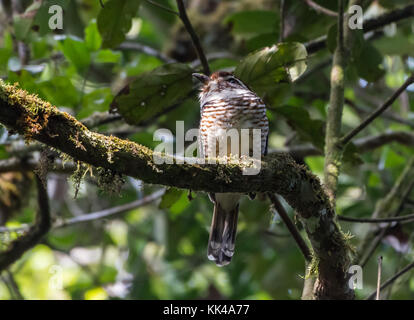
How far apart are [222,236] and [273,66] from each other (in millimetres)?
1175

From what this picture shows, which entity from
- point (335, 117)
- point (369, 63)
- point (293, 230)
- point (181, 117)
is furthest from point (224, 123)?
point (181, 117)

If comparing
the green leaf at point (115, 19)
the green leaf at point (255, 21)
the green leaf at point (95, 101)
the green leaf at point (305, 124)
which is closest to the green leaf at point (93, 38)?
the green leaf at point (95, 101)

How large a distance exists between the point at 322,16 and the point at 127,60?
222cm

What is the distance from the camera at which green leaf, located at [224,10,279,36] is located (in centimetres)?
488

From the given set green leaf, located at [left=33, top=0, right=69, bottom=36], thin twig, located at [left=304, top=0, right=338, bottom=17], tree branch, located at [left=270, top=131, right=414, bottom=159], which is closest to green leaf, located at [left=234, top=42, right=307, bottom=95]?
thin twig, located at [left=304, top=0, right=338, bottom=17]

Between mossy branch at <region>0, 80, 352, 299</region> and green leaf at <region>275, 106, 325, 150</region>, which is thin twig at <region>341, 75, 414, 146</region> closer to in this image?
green leaf at <region>275, 106, 325, 150</region>

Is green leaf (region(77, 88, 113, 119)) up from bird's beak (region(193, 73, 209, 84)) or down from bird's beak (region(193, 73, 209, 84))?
down

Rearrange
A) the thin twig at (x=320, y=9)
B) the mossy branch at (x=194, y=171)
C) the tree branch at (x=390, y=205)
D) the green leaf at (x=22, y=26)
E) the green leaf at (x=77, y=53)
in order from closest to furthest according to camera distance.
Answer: the mossy branch at (x=194, y=171), the thin twig at (x=320, y=9), the green leaf at (x=22, y=26), the green leaf at (x=77, y=53), the tree branch at (x=390, y=205)

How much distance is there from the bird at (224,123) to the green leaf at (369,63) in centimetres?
82

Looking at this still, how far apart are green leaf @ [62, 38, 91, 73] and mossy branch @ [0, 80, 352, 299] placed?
5.83 ft

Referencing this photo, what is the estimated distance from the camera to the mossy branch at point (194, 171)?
2.15 metres

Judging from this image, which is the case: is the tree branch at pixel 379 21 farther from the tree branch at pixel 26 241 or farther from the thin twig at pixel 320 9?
the tree branch at pixel 26 241

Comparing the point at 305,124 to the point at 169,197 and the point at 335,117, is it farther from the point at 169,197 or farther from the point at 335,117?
the point at 169,197
